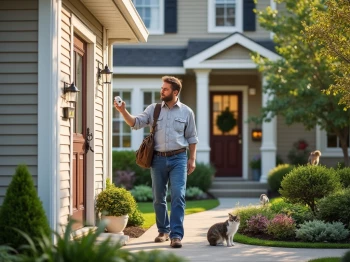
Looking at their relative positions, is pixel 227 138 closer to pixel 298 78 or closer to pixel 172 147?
pixel 298 78

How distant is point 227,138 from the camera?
2212 centimetres

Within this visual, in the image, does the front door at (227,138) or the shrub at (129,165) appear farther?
the front door at (227,138)

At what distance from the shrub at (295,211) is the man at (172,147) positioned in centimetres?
225

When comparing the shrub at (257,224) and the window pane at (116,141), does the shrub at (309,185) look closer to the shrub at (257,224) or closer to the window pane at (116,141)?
the shrub at (257,224)

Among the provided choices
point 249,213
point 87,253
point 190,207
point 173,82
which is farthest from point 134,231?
point 87,253

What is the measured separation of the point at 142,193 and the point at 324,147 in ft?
19.1

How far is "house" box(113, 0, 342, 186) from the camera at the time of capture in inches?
841

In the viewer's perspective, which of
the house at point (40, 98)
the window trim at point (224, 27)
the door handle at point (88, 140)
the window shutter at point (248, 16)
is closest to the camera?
the house at point (40, 98)

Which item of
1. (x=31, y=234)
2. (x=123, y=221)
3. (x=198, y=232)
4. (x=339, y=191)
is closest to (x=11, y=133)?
(x=31, y=234)

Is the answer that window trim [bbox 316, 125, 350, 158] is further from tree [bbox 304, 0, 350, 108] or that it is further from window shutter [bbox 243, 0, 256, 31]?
tree [bbox 304, 0, 350, 108]

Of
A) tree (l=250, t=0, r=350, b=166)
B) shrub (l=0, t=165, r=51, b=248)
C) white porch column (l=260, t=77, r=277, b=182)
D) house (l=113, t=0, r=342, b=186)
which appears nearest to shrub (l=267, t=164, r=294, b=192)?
white porch column (l=260, t=77, r=277, b=182)

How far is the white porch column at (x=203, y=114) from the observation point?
20453 mm

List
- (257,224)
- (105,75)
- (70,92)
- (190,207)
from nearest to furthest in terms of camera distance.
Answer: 1. (70,92)
2. (257,224)
3. (105,75)
4. (190,207)

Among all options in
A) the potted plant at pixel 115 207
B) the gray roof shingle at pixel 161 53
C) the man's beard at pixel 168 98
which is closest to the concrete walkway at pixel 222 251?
the potted plant at pixel 115 207
